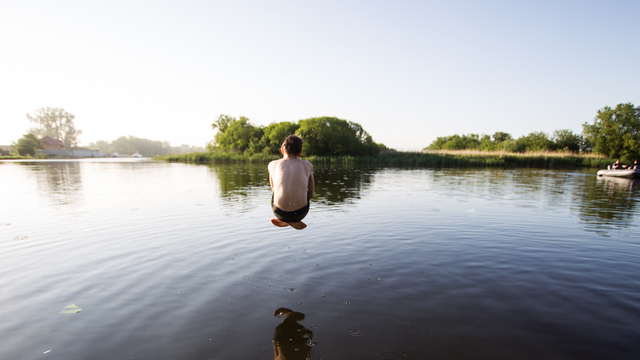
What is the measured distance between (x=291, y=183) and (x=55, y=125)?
20176 cm

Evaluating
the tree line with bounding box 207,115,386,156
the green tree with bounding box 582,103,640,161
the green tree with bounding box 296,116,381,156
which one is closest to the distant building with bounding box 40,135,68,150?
the tree line with bounding box 207,115,386,156

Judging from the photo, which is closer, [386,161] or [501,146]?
[386,161]

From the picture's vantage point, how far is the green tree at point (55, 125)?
150m

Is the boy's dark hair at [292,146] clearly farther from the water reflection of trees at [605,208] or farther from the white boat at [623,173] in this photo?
the white boat at [623,173]

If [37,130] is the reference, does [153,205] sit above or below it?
below

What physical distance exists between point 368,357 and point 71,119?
205 m

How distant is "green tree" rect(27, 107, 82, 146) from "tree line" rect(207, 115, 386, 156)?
11594cm

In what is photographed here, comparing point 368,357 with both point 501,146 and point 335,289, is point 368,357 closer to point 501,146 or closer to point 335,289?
point 335,289

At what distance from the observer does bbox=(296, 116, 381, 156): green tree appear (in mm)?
81188

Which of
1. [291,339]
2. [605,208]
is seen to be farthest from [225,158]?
[291,339]

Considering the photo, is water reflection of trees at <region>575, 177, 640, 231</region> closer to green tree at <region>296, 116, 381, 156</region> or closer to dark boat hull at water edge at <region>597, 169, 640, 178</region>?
dark boat hull at water edge at <region>597, 169, 640, 178</region>

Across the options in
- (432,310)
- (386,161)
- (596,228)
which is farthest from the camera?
(386,161)

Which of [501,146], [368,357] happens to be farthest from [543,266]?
[501,146]

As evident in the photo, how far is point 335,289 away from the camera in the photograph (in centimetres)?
592
